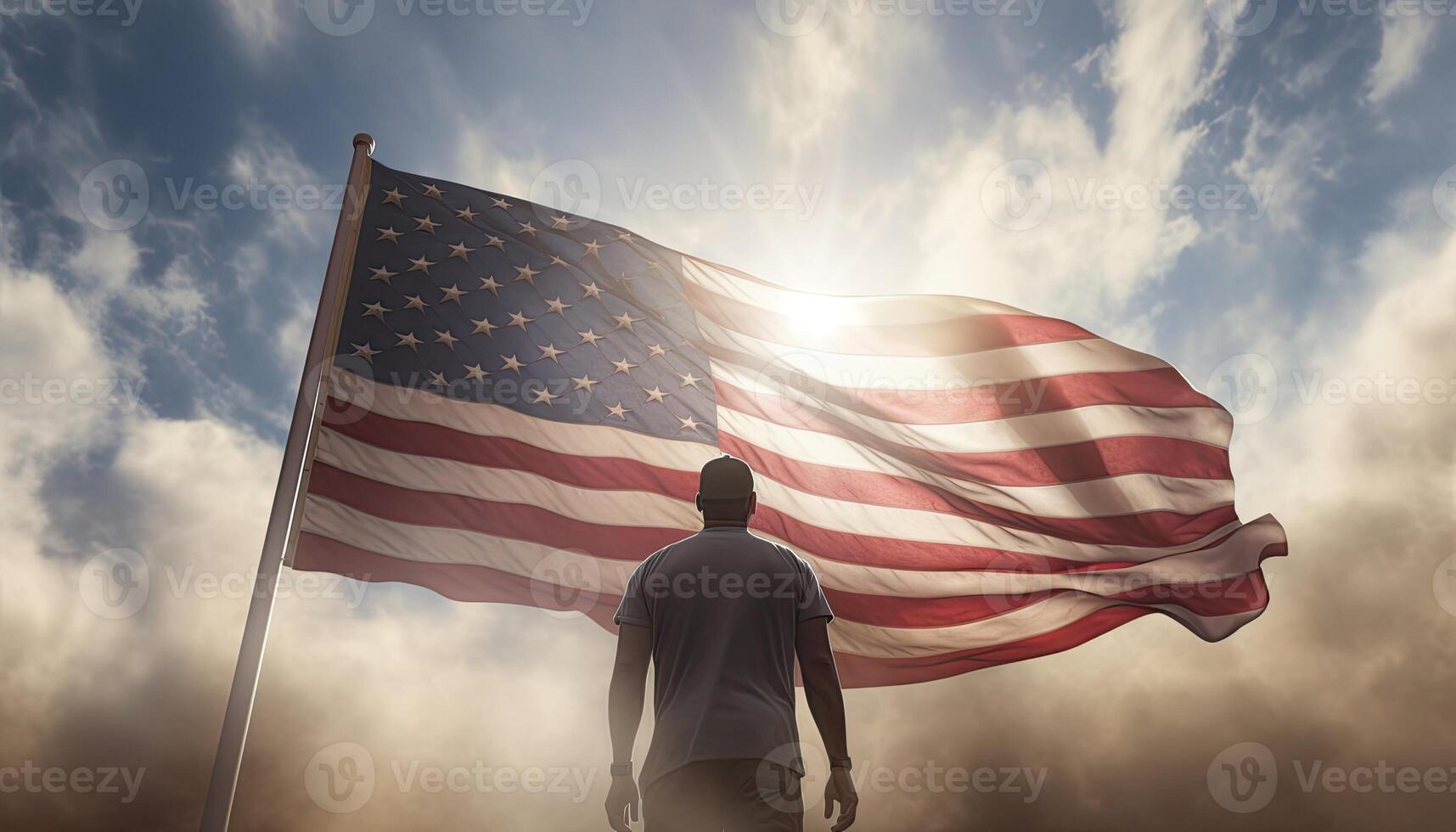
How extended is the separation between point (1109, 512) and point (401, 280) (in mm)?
6066

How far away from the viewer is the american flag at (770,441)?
614 centimetres

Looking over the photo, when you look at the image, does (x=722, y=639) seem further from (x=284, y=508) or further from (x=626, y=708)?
(x=284, y=508)

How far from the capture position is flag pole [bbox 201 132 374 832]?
4398 mm

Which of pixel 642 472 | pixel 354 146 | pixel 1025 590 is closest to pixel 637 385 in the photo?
pixel 642 472

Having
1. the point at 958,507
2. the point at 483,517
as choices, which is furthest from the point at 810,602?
the point at 958,507

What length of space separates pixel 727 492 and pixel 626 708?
1.05 meters

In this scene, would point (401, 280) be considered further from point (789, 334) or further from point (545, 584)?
point (789, 334)

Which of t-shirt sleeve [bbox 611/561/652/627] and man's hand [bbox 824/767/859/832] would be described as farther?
t-shirt sleeve [bbox 611/561/652/627]

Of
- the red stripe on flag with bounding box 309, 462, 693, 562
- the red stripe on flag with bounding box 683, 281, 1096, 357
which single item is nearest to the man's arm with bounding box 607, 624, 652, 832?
the red stripe on flag with bounding box 309, 462, 693, 562

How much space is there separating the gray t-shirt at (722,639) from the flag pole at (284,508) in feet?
7.37

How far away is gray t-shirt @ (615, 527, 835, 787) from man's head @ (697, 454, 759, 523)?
90 mm

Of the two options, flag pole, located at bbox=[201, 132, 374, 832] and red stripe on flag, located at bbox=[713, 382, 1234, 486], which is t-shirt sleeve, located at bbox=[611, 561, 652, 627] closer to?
flag pole, located at bbox=[201, 132, 374, 832]

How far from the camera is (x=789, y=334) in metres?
7.62

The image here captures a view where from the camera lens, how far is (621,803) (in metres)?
3.51
